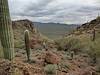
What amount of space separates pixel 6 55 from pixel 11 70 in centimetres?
132

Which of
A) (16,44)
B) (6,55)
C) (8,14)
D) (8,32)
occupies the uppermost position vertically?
(8,14)

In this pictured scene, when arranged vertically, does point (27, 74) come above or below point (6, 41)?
below

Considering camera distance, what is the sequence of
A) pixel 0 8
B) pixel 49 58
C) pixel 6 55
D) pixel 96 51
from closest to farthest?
pixel 0 8
pixel 6 55
pixel 49 58
pixel 96 51

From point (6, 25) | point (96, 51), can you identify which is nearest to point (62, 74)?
point (6, 25)

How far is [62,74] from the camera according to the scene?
18141 millimetres

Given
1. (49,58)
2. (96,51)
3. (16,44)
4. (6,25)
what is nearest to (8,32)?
(6,25)

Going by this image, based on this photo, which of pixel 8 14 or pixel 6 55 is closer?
pixel 8 14

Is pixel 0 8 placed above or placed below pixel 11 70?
above

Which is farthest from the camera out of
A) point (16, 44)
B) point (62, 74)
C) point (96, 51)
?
point (16, 44)

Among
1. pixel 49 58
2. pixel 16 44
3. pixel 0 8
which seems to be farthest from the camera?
pixel 16 44

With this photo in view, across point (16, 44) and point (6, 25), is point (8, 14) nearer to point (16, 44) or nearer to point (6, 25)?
point (6, 25)

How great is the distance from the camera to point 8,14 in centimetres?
1371

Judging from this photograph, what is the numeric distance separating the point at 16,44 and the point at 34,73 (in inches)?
993

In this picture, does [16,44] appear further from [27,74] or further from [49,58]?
[27,74]
